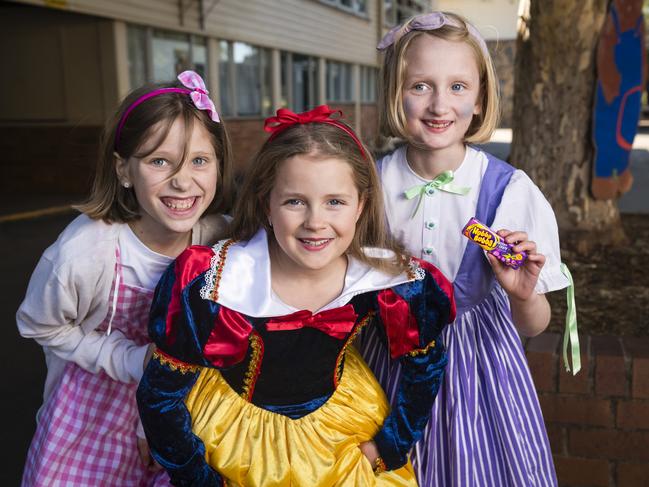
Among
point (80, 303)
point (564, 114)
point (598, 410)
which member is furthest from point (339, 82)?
point (80, 303)

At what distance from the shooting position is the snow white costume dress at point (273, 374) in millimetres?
1601

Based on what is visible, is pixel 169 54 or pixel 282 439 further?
pixel 169 54

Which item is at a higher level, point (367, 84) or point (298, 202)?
point (367, 84)

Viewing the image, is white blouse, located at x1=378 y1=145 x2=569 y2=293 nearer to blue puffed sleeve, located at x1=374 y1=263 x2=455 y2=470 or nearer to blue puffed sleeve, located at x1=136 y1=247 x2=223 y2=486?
blue puffed sleeve, located at x1=374 y1=263 x2=455 y2=470

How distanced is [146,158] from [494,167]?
0.97 metres

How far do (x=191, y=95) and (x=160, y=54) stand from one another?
9.26 meters

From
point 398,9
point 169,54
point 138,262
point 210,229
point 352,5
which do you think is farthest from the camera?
point 398,9

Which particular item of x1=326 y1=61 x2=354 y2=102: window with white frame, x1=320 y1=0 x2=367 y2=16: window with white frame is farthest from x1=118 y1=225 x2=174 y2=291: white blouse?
x1=326 y1=61 x2=354 y2=102: window with white frame

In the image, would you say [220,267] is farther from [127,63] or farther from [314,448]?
[127,63]

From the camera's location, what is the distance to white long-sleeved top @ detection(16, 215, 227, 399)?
1825 mm

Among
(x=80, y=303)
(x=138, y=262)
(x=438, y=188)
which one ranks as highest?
(x=438, y=188)

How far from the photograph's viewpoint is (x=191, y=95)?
185cm

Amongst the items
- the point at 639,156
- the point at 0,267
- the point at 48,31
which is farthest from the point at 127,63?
the point at 639,156

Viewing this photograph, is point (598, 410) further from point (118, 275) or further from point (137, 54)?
point (137, 54)
